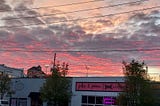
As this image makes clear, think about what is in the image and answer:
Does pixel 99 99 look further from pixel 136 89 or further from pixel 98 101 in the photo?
pixel 136 89

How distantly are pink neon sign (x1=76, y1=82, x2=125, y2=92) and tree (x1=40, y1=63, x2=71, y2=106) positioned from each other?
1.63 meters

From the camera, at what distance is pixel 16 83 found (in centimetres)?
6481

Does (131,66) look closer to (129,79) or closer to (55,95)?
(129,79)

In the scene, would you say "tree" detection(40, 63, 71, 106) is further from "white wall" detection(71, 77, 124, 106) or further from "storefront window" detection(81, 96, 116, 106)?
"storefront window" detection(81, 96, 116, 106)

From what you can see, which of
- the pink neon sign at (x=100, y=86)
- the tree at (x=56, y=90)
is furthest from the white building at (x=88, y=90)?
the tree at (x=56, y=90)

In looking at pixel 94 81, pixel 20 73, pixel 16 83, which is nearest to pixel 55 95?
pixel 94 81

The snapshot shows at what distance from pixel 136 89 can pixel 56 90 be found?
1295 centimetres

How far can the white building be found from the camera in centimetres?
5188

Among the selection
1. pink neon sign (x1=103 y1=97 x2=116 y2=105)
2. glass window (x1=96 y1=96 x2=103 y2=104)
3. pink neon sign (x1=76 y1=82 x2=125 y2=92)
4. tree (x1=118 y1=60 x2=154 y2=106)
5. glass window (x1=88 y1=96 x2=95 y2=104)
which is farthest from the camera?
glass window (x1=88 y1=96 x2=95 y2=104)

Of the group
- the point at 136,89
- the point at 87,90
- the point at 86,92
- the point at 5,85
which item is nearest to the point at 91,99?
the point at 86,92

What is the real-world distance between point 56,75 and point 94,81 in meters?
4.78

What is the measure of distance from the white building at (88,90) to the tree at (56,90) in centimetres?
130

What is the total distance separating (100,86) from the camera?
174 ft

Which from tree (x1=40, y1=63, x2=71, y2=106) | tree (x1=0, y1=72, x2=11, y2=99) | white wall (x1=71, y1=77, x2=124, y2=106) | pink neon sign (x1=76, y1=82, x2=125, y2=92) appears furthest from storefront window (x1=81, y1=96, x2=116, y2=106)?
tree (x1=0, y1=72, x2=11, y2=99)
